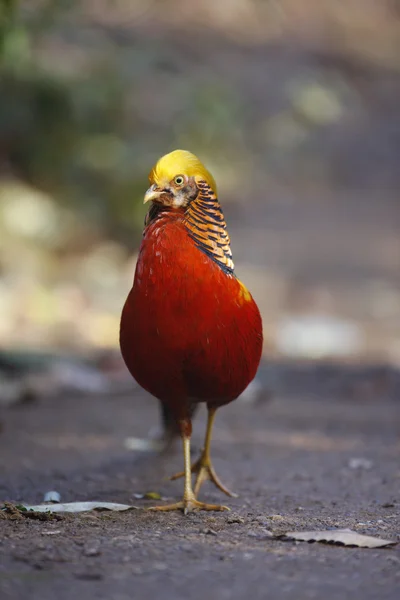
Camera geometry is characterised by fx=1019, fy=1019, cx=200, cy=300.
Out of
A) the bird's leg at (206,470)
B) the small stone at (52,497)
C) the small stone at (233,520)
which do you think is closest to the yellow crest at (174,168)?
the bird's leg at (206,470)

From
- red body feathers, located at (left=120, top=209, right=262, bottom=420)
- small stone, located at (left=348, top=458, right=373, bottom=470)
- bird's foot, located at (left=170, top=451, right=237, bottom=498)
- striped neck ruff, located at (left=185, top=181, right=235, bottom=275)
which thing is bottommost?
bird's foot, located at (left=170, top=451, right=237, bottom=498)

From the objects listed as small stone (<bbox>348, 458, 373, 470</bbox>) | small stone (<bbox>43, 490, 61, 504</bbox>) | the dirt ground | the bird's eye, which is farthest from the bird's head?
small stone (<bbox>348, 458, 373, 470</bbox>)

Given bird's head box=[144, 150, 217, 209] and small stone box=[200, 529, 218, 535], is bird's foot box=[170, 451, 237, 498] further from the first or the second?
bird's head box=[144, 150, 217, 209]

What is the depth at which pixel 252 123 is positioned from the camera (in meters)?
15.4

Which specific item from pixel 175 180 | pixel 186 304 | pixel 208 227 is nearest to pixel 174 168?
pixel 175 180

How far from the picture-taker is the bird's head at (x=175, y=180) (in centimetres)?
399

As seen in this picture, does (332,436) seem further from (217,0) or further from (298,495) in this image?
(217,0)

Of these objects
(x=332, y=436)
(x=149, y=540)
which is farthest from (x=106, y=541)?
(x=332, y=436)

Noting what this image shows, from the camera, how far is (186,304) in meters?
3.90

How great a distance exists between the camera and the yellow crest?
3.99 meters

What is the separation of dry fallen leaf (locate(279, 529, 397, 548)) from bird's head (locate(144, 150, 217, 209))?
4.51 ft

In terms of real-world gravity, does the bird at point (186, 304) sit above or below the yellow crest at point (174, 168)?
below

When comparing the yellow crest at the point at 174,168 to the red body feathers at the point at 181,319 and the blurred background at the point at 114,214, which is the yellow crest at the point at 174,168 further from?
the blurred background at the point at 114,214

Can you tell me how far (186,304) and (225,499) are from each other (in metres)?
1.14
